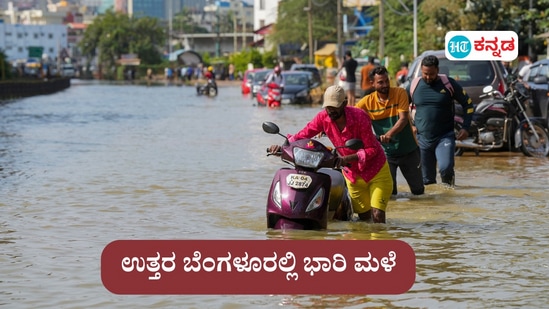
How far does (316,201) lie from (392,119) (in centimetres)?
257

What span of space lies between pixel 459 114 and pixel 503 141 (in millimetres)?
1632

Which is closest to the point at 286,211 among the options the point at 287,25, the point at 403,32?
the point at 403,32

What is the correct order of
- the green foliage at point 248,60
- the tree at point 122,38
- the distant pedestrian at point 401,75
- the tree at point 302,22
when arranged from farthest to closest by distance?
the tree at point 122,38 → the green foliage at point 248,60 → the tree at point 302,22 → the distant pedestrian at point 401,75

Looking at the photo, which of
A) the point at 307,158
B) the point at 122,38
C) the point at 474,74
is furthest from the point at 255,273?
the point at 122,38

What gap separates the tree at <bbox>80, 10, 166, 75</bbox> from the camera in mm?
151000

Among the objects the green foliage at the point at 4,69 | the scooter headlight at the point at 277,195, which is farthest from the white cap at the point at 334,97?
the green foliage at the point at 4,69

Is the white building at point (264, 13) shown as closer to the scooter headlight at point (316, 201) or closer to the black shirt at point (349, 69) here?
the black shirt at point (349, 69)

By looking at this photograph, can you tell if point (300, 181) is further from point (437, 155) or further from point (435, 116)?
point (437, 155)

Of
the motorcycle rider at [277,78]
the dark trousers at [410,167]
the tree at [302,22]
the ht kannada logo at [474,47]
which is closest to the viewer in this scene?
the dark trousers at [410,167]

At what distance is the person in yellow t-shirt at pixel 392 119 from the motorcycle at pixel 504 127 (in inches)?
243

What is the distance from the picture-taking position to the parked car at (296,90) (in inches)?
1752

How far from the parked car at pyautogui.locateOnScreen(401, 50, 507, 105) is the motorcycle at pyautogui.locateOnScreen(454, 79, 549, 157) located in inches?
46.1

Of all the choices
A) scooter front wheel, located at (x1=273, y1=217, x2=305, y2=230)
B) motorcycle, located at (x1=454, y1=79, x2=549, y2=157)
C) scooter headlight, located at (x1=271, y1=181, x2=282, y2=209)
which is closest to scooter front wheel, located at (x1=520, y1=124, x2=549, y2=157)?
motorcycle, located at (x1=454, y1=79, x2=549, y2=157)

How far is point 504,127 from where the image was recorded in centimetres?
2022
